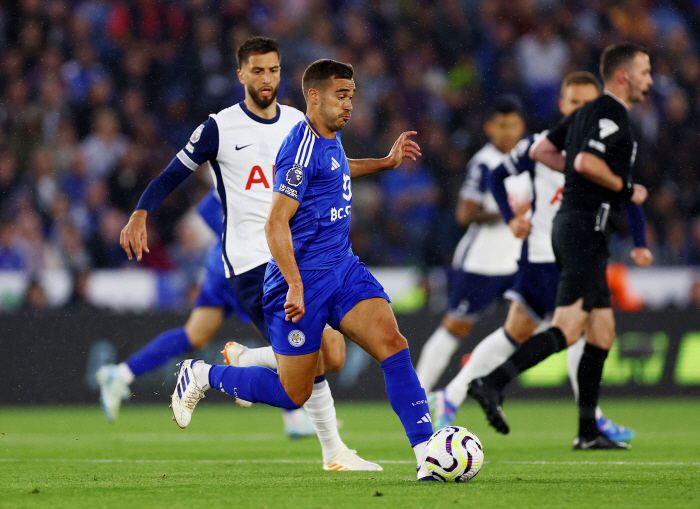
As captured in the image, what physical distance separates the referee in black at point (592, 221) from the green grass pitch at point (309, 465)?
54 cm

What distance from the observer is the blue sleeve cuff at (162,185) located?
18.3 ft

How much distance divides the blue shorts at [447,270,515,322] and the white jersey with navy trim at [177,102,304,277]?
301 centimetres

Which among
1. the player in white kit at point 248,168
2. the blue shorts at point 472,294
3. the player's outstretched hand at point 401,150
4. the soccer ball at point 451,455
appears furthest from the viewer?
the blue shorts at point 472,294

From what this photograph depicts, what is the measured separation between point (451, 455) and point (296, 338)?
2.97 ft

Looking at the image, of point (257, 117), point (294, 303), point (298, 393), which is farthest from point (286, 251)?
point (257, 117)

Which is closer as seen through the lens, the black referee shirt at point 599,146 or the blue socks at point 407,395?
the blue socks at point 407,395

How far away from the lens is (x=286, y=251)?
454 centimetres

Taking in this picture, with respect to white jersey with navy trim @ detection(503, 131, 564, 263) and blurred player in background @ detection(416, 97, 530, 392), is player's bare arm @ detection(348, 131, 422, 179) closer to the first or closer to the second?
white jersey with navy trim @ detection(503, 131, 564, 263)

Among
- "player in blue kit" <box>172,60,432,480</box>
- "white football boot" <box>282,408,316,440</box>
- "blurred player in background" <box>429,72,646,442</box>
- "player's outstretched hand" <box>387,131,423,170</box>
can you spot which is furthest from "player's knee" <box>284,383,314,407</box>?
"white football boot" <box>282,408,316,440</box>

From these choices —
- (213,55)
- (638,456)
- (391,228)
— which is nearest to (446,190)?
(391,228)

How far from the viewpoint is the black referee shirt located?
6.06 meters

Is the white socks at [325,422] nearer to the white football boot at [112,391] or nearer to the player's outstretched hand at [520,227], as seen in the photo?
the player's outstretched hand at [520,227]

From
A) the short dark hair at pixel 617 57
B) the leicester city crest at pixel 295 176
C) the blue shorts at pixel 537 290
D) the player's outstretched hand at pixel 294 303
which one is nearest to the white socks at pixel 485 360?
the blue shorts at pixel 537 290

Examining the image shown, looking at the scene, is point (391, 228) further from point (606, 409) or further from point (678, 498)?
point (678, 498)
